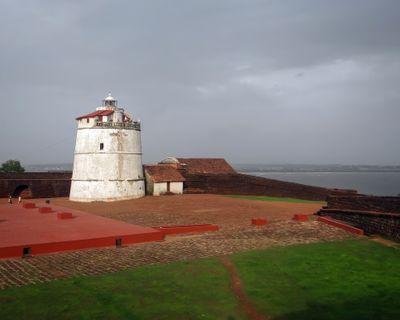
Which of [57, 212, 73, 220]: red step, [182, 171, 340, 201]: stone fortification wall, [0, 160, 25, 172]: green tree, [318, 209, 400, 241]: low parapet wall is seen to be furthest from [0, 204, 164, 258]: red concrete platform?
[0, 160, 25, 172]: green tree

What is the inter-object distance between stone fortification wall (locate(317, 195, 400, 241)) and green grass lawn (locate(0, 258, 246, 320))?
24.5 ft

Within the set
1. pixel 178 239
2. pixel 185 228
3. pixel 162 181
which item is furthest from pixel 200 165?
pixel 178 239

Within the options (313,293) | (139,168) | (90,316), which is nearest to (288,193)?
(139,168)

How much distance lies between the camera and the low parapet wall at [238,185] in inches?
1270

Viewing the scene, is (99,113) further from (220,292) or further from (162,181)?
(220,292)

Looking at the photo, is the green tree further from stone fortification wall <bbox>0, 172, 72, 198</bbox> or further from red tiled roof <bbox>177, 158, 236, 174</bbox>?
red tiled roof <bbox>177, 158, 236, 174</bbox>

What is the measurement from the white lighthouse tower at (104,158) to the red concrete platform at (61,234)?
9.59 metres

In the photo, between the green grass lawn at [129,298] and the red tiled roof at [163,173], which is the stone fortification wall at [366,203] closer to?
the green grass lawn at [129,298]

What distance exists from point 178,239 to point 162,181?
1679 cm

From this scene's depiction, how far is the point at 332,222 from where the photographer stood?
16.6m

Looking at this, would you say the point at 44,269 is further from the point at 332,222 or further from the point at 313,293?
the point at 332,222

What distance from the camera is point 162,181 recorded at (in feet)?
101

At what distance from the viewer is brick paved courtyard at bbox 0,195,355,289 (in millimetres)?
9906

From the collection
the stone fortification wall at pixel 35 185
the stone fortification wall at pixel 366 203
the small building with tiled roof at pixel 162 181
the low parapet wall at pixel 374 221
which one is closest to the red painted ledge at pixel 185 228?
the low parapet wall at pixel 374 221
